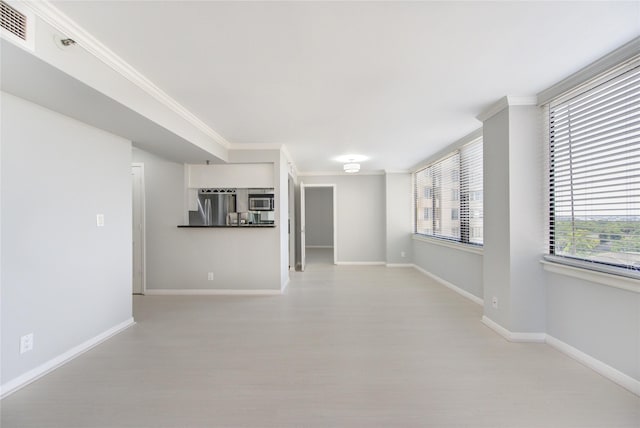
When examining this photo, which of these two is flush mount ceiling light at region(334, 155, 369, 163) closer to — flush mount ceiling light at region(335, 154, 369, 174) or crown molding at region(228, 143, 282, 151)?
flush mount ceiling light at region(335, 154, 369, 174)

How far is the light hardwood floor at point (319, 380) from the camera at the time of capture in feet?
6.20

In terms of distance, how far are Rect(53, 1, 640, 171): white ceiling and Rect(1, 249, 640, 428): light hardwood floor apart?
8.00 ft

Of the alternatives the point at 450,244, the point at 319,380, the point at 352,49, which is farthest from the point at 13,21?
the point at 450,244

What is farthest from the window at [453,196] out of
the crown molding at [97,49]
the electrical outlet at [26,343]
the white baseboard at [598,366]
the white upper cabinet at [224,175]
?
the electrical outlet at [26,343]

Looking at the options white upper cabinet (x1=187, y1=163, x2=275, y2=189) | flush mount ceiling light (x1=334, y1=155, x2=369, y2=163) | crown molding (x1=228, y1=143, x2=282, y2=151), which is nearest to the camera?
crown molding (x1=228, y1=143, x2=282, y2=151)

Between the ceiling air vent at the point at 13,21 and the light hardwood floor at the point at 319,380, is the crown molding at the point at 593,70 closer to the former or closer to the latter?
the light hardwood floor at the point at 319,380

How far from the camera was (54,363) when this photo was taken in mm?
2516

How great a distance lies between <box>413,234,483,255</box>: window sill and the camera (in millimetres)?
4388

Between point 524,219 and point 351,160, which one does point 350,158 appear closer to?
point 351,160

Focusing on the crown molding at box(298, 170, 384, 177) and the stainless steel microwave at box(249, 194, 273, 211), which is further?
the crown molding at box(298, 170, 384, 177)

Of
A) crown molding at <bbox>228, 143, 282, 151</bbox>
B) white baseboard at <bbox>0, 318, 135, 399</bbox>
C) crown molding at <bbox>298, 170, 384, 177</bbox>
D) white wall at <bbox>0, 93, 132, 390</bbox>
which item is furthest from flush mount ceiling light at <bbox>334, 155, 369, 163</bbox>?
A: white baseboard at <bbox>0, 318, 135, 399</bbox>

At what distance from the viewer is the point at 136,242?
4945mm

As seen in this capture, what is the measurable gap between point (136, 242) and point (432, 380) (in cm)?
478

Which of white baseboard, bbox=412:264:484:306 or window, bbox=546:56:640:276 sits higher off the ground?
window, bbox=546:56:640:276
